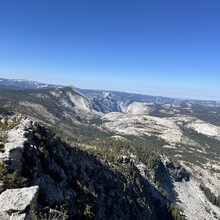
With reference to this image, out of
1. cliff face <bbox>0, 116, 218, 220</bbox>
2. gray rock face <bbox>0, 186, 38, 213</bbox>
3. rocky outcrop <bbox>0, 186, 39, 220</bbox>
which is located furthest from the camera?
cliff face <bbox>0, 116, 218, 220</bbox>

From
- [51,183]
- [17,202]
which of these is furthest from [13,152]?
[17,202]

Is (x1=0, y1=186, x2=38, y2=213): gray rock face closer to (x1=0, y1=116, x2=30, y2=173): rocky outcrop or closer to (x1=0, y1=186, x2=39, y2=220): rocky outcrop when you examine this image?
(x1=0, y1=186, x2=39, y2=220): rocky outcrop

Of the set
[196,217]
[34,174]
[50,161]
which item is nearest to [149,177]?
[196,217]

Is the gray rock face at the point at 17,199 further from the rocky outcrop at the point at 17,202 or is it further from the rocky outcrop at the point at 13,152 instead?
the rocky outcrop at the point at 13,152

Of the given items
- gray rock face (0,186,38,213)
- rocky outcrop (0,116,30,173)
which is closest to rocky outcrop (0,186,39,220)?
gray rock face (0,186,38,213)

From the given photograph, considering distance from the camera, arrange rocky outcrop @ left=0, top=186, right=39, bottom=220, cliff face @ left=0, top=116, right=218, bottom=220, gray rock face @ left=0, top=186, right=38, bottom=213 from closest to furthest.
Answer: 1. rocky outcrop @ left=0, top=186, right=39, bottom=220
2. gray rock face @ left=0, top=186, right=38, bottom=213
3. cliff face @ left=0, top=116, right=218, bottom=220

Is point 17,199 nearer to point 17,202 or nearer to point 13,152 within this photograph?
point 17,202

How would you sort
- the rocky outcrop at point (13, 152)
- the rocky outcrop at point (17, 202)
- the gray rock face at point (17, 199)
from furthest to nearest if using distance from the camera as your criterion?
1. the rocky outcrop at point (13, 152)
2. the gray rock face at point (17, 199)
3. the rocky outcrop at point (17, 202)

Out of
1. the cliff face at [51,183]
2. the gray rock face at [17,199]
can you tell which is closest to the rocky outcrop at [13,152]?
the cliff face at [51,183]

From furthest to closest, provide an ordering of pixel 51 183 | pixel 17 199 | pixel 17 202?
pixel 51 183 < pixel 17 199 < pixel 17 202
